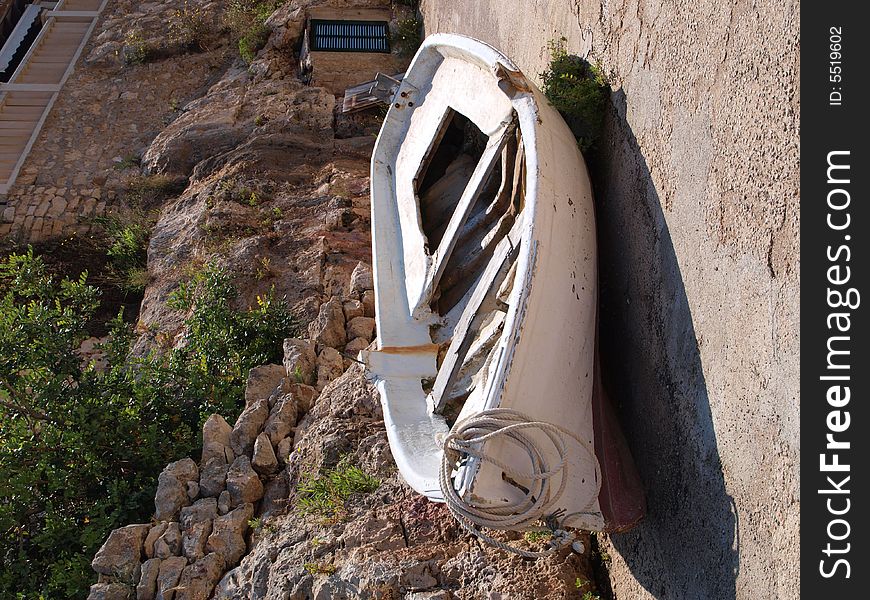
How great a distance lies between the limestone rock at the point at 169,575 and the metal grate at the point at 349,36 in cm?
602

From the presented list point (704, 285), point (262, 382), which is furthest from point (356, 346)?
point (704, 285)

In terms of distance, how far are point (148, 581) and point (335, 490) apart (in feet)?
3.39

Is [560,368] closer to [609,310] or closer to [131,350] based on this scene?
[609,310]

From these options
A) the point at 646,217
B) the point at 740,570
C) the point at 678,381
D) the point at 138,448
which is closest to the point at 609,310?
the point at 646,217

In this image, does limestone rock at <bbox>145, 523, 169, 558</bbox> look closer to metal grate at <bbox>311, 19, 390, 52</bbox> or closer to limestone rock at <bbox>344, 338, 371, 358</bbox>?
limestone rock at <bbox>344, 338, 371, 358</bbox>

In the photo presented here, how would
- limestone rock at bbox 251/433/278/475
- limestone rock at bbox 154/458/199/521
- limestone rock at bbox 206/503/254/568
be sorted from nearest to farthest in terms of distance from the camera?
limestone rock at bbox 206/503/254/568
limestone rock at bbox 154/458/199/521
limestone rock at bbox 251/433/278/475

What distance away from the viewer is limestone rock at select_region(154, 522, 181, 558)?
4980 millimetres

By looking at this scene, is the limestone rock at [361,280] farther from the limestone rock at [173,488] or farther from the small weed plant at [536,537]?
the small weed plant at [536,537]

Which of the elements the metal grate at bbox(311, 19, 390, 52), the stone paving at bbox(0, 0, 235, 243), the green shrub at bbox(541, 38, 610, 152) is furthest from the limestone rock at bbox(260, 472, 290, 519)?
the metal grate at bbox(311, 19, 390, 52)

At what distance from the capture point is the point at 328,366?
5.93 m

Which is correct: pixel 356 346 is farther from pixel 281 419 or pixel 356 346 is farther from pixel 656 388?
pixel 656 388

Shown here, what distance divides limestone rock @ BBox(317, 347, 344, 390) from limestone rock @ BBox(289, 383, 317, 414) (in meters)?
0.12

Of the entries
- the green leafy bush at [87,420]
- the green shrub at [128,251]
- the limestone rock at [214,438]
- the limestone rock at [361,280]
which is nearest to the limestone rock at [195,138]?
the green shrub at [128,251]
